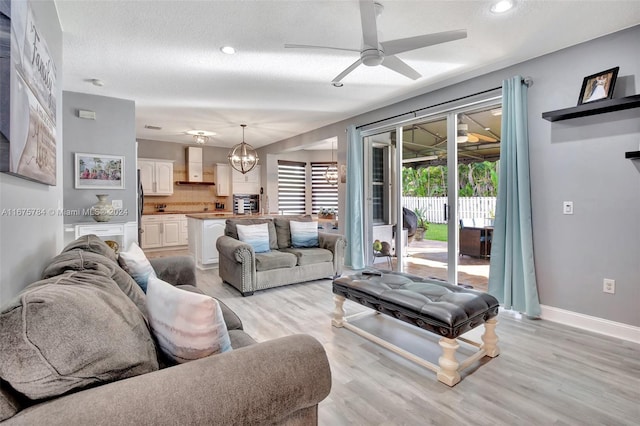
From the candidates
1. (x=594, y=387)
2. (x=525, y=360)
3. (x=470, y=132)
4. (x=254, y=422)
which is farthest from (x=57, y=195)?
(x=470, y=132)

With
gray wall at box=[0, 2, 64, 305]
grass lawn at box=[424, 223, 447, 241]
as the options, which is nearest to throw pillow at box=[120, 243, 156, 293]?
gray wall at box=[0, 2, 64, 305]

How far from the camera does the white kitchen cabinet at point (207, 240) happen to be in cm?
539

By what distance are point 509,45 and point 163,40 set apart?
10.3 ft

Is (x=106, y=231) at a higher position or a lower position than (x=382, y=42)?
lower

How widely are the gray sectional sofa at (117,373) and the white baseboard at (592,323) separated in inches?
119

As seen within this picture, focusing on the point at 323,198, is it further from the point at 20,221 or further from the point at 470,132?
the point at 20,221

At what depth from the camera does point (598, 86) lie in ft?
8.88

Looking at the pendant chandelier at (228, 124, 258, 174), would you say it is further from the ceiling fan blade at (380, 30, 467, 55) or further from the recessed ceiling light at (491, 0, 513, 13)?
the recessed ceiling light at (491, 0, 513, 13)

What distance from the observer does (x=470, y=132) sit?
413 centimetres

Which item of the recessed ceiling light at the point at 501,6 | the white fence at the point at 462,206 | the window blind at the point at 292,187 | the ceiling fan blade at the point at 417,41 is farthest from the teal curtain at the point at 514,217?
the window blind at the point at 292,187

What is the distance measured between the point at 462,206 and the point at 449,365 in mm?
2776

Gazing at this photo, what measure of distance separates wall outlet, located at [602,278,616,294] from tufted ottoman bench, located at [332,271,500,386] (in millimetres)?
1304

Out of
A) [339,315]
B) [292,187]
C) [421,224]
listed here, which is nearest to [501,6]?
[339,315]

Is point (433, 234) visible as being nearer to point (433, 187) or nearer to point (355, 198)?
point (433, 187)
